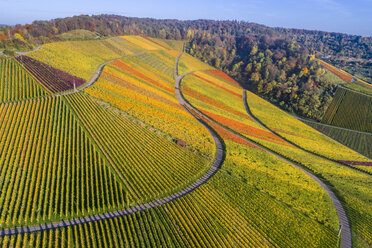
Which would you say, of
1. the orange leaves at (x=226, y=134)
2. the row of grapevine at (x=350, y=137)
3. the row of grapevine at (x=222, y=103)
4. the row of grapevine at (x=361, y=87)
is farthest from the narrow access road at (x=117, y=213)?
the row of grapevine at (x=361, y=87)

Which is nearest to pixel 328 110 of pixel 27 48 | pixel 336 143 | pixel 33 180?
pixel 336 143

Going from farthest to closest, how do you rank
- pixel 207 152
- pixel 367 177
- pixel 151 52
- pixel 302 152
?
pixel 151 52 < pixel 302 152 < pixel 367 177 < pixel 207 152

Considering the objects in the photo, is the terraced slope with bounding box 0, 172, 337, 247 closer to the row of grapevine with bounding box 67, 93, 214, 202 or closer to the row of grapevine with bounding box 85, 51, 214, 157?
the row of grapevine with bounding box 67, 93, 214, 202

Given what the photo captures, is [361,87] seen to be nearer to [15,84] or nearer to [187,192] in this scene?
[187,192]

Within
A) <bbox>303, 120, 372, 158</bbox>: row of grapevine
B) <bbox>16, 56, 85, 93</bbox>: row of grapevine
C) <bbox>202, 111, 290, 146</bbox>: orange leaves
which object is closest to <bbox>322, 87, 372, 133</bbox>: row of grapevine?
<bbox>303, 120, 372, 158</bbox>: row of grapevine

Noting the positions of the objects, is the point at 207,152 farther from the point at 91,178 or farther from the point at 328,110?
the point at 328,110

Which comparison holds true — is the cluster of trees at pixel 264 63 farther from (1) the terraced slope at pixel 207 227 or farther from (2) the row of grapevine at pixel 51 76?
(1) the terraced slope at pixel 207 227
